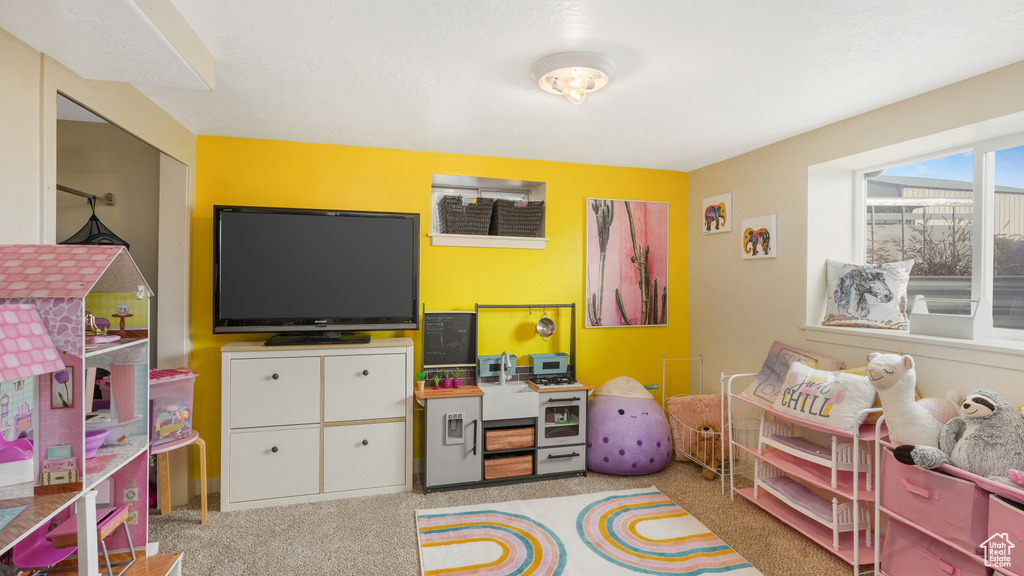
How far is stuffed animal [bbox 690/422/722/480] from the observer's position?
341 centimetres

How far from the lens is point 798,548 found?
2510 millimetres

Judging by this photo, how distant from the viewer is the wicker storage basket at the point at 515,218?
364 centimetres

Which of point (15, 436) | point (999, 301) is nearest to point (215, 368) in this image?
point (15, 436)

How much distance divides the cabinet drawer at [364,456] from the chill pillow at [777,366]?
7.32 feet

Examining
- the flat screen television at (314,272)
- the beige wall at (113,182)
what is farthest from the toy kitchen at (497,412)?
the beige wall at (113,182)

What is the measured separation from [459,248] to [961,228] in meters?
2.93

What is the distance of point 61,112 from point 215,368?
1646mm

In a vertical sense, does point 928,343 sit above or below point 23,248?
below

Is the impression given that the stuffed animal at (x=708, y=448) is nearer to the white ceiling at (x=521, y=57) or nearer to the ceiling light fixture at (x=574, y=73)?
the white ceiling at (x=521, y=57)

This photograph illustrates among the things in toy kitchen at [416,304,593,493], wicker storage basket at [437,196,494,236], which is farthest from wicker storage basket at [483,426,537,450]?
wicker storage basket at [437,196,494,236]

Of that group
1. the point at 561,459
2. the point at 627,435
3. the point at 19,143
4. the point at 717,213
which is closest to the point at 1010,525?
the point at 627,435

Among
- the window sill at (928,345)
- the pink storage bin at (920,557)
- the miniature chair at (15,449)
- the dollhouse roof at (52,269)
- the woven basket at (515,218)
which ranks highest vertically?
the woven basket at (515,218)

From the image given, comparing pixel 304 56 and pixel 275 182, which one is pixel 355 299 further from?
pixel 304 56

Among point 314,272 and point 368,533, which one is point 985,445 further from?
Answer: point 314,272
